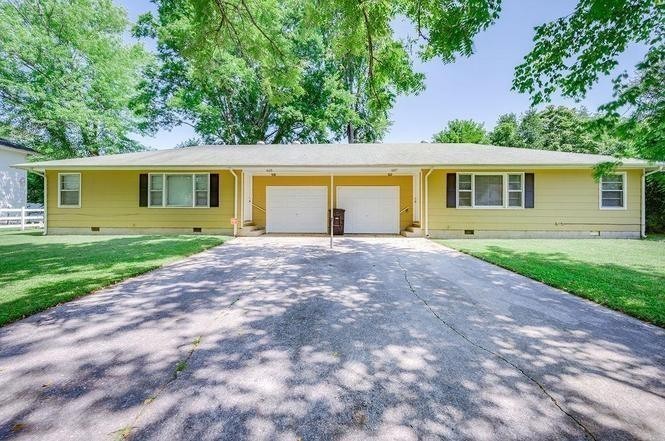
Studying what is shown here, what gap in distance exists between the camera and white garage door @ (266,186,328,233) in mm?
12258

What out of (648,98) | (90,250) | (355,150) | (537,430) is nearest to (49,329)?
(537,430)

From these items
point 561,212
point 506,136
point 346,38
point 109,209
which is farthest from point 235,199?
point 506,136

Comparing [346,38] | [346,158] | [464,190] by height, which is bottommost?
[464,190]

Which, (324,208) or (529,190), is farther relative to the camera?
(324,208)

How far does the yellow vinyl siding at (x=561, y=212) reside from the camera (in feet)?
33.9

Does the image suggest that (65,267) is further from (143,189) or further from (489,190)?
(489,190)

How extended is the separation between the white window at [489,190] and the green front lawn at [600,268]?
89.8 inches

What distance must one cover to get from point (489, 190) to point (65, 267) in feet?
39.8

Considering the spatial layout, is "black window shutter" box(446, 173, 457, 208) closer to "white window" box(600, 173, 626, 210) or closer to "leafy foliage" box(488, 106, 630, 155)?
Answer: "white window" box(600, 173, 626, 210)

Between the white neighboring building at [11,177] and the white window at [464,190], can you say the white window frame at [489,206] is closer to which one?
the white window at [464,190]

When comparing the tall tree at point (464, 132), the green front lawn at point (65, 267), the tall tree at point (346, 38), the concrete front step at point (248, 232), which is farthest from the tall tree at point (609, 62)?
the tall tree at point (464, 132)

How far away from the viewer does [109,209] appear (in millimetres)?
11406

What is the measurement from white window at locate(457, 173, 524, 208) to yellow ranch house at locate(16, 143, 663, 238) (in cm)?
4

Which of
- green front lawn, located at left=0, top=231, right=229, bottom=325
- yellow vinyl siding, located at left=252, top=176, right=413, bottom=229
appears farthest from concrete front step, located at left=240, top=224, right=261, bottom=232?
green front lawn, located at left=0, top=231, right=229, bottom=325
